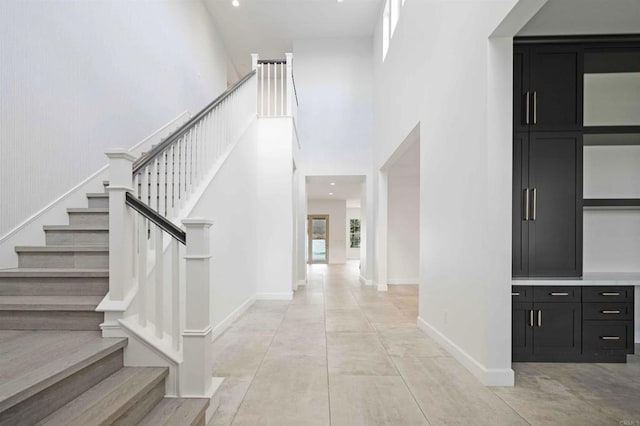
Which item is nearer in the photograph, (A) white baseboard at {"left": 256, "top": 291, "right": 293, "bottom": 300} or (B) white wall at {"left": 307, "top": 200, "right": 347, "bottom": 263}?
(A) white baseboard at {"left": 256, "top": 291, "right": 293, "bottom": 300}

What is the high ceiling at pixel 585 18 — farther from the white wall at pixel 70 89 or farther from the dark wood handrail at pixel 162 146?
the white wall at pixel 70 89

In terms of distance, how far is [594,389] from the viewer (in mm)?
2393

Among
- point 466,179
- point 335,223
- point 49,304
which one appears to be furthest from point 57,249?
point 335,223

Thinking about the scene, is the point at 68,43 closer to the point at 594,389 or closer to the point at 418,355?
the point at 418,355

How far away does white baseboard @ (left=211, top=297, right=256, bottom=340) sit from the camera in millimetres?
3507

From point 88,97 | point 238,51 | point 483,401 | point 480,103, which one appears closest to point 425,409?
point 483,401

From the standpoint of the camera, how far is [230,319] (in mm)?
4039

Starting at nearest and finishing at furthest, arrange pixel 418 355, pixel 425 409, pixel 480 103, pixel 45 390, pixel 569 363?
1. pixel 45 390
2. pixel 425 409
3. pixel 480 103
4. pixel 569 363
5. pixel 418 355

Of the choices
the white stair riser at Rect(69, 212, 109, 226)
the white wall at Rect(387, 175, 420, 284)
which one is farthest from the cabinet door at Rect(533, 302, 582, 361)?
the white wall at Rect(387, 175, 420, 284)

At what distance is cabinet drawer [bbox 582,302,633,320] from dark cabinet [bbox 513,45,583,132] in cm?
162

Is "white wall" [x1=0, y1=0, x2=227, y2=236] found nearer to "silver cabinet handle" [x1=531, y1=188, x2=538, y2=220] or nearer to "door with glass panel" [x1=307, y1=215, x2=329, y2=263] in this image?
"silver cabinet handle" [x1=531, y1=188, x2=538, y2=220]

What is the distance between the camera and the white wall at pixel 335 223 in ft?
45.1

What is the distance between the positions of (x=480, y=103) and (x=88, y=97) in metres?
3.78

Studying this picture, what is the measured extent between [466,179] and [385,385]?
5.92 ft
